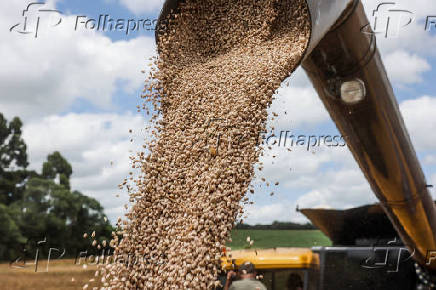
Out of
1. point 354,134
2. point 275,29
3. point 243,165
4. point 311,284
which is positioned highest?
point 275,29

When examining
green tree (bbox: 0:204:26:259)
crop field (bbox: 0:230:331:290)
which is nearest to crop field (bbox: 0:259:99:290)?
crop field (bbox: 0:230:331:290)

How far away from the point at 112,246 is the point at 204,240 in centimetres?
72

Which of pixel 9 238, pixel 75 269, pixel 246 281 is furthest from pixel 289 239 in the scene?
pixel 9 238

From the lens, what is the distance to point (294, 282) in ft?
9.72

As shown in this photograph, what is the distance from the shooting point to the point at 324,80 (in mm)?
2535

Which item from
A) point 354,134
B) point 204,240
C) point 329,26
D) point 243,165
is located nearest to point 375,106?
point 354,134

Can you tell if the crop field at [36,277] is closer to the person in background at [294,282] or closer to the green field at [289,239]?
the green field at [289,239]

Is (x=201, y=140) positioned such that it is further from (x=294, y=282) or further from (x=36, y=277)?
(x=36, y=277)

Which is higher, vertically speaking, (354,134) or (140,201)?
(354,134)

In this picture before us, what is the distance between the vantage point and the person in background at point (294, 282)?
2.94m

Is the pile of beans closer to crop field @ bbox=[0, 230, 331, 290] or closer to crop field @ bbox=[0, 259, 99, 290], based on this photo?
crop field @ bbox=[0, 230, 331, 290]

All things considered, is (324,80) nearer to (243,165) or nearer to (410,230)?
(243,165)
